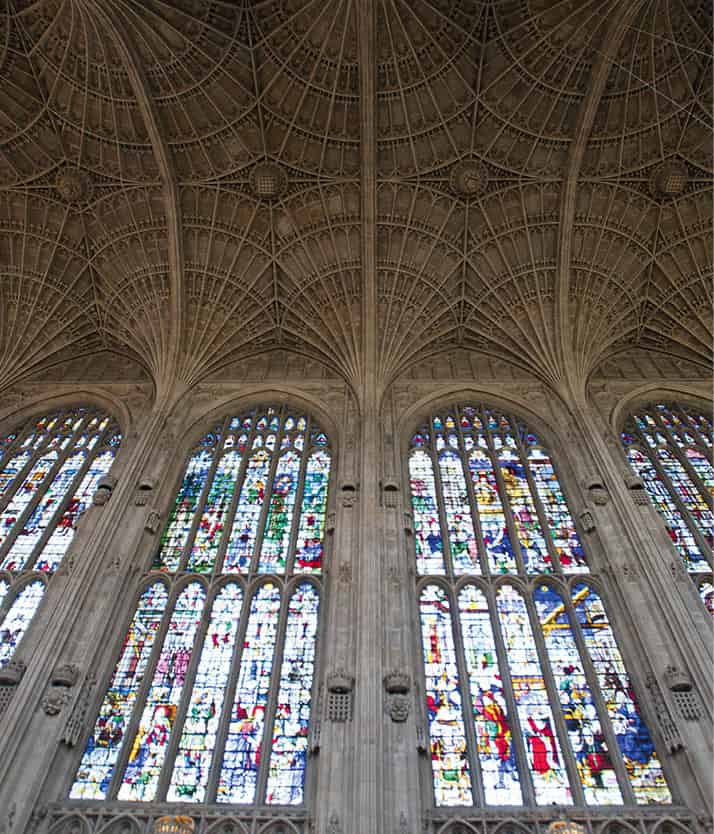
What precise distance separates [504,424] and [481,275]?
5.02 m

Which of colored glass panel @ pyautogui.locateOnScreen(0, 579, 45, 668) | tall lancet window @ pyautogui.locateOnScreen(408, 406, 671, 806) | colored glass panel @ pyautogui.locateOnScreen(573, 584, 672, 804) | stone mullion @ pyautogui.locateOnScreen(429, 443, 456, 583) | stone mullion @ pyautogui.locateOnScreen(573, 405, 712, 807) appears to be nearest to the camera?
stone mullion @ pyautogui.locateOnScreen(573, 405, 712, 807)

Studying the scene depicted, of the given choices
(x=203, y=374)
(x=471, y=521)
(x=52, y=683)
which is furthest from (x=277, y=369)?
(x=52, y=683)

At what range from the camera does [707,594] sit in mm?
13820

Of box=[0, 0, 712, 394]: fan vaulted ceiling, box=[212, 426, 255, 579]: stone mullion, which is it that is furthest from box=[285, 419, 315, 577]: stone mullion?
box=[0, 0, 712, 394]: fan vaulted ceiling

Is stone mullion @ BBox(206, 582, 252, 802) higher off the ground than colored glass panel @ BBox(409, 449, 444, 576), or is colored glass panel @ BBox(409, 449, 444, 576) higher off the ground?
colored glass panel @ BBox(409, 449, 444, 576)

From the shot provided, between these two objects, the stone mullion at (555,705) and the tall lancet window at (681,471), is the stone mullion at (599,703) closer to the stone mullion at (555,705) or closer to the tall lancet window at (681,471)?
the stone mullion at (555,705)

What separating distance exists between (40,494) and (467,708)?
470 inches

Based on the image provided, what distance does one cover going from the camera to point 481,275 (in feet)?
68.6

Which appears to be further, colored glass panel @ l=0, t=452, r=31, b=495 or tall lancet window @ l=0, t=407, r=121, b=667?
colored glass panel @ l=0, t=452, r=31, b=495

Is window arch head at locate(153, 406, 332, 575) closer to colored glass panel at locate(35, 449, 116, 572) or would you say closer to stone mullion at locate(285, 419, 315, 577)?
stone mullion at locate(285, 419, 315, 577)

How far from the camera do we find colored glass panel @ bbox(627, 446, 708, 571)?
48.7 feet

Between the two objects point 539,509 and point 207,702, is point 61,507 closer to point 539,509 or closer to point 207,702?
point 207,702

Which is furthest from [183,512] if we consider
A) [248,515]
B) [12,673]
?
[12,673]

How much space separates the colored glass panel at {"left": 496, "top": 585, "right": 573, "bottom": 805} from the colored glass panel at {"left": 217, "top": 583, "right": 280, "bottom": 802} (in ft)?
15.6
